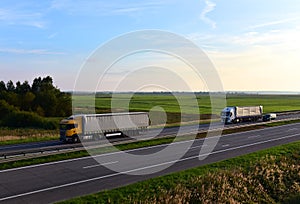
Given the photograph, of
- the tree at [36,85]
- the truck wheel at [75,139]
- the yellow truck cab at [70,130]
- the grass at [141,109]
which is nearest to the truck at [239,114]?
the grass at [141,109]

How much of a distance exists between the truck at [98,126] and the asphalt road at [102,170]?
324 inches

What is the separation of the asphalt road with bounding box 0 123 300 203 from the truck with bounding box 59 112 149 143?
27.0ft

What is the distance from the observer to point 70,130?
34.5 metres

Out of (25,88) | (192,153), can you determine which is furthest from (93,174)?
(25,88)

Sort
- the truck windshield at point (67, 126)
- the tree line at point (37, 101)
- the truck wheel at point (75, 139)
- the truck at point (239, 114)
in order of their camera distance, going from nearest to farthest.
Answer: the truck windshield at point (67, 126) < the truck wheel at point (75, 139) < the truck at point (239, 114) < the tree line at point (37, 101)

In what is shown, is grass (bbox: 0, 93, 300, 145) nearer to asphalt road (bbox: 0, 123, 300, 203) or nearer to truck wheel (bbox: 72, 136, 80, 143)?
truck wheel (bbox: 72, 136, 80, 143)

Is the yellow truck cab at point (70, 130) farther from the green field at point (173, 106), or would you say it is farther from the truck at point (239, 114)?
the truck at point (239, 114)

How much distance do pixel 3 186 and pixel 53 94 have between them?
2166 inches

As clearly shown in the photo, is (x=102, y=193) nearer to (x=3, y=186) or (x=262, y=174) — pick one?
(x=3, y=186)

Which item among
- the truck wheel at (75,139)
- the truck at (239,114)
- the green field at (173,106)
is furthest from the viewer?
the green field at (173,106)

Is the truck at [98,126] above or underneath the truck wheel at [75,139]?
above

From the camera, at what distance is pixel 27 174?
20656 millimetres

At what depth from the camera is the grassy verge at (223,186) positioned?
55.0ft

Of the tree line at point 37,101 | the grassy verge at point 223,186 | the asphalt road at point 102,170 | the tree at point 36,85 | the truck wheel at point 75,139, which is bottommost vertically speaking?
the grassy verge at point 223,186
